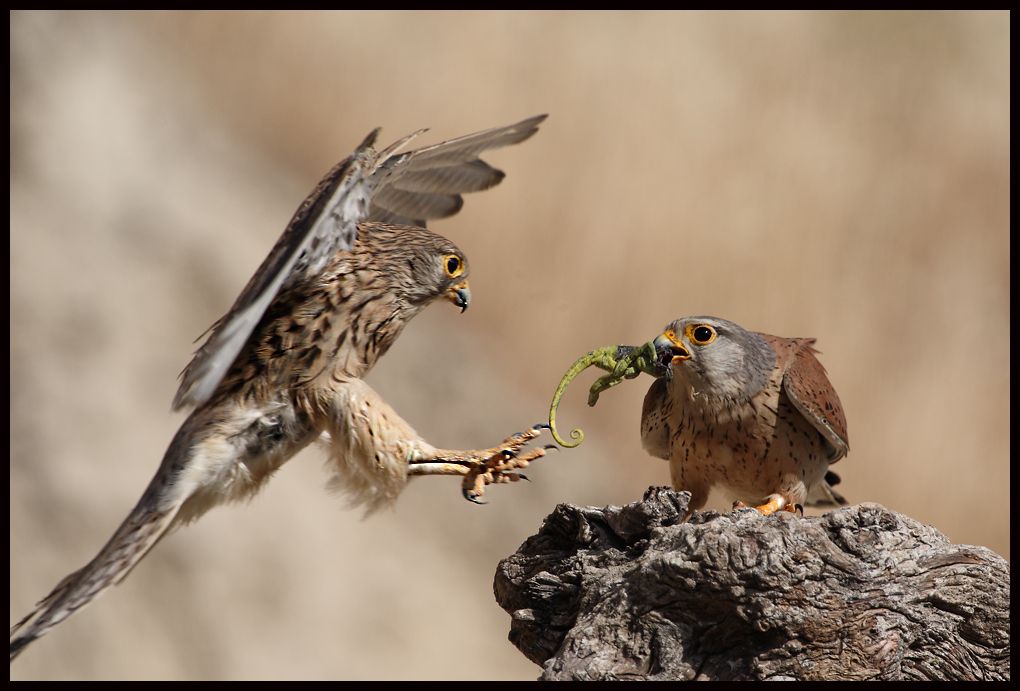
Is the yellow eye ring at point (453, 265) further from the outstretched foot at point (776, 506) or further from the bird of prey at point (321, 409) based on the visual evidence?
the outstretched foot at point (776, 506)

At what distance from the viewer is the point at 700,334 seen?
3.63 metres

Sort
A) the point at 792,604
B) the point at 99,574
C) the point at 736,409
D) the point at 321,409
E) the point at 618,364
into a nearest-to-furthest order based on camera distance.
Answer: the point at 792,604 → the point at 99,574 → the point at 321,409 → the point at 736,409 → the point at 618,364

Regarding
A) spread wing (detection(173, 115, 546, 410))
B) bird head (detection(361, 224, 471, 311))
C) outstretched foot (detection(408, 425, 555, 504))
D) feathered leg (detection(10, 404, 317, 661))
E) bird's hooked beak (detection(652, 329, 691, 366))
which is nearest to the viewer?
spread wing (detection(173, 115, 546, 410))

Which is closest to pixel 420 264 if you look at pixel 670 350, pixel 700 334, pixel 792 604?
pixel 670 350

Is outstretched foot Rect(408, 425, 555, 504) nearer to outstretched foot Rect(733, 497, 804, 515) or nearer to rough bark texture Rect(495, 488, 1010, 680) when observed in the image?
rough bark texture Rect(495, 488, 1010, 680)

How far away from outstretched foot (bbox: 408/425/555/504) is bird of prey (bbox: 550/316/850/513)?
22 cm

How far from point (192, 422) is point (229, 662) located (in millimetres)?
4539

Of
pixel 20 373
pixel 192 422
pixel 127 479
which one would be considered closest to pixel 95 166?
pixel 20 373

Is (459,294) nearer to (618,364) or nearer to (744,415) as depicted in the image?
(618,364)

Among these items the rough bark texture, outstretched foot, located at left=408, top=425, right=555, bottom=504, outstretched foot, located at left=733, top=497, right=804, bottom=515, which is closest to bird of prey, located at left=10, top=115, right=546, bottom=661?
outstretched foot, located at left=408, top=425, right=555, bottom=504

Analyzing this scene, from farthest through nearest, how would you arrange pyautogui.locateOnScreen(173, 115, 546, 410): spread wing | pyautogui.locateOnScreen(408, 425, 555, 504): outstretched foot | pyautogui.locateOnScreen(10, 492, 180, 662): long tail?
1. pyautogui.locateOnScreen(408, 425, 555, 504): outstretched foot
2. pyautogui.locateOnScreen(10, 492, 180, 662): long tail
3. pyautogui.locateOnScreen(173, 115, 546, 410): spread wing

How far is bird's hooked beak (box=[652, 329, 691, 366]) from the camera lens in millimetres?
3596

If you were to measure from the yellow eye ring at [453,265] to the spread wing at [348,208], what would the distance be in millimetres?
425

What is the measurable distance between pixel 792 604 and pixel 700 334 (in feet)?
4.54
